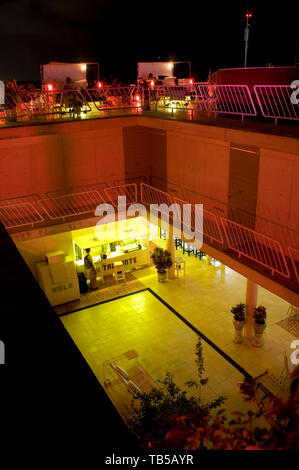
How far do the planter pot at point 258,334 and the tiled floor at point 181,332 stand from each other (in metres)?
0.13

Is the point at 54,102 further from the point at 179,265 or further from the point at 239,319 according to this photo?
the point at 239,319

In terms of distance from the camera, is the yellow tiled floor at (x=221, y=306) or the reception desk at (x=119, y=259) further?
the reception desk at (x=119, y=259)

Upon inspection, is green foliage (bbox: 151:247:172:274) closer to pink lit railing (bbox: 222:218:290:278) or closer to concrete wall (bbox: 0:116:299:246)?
concrete wall (bbox: 0:116:299:246)

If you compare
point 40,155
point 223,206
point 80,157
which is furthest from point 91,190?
point 223,206

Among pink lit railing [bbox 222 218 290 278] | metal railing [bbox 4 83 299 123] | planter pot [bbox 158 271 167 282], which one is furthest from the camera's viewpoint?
planter pot [bbox 158 271 167 282]

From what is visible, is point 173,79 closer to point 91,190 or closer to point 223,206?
point 91,190

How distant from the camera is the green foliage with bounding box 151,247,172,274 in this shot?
1208 cm

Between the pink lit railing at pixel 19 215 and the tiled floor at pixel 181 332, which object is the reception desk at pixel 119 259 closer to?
the tiled floor at pixel 181 332

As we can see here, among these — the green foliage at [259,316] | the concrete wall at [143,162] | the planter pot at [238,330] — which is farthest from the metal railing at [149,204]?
the planter pot at [238,330]

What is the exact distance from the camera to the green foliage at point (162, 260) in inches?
476

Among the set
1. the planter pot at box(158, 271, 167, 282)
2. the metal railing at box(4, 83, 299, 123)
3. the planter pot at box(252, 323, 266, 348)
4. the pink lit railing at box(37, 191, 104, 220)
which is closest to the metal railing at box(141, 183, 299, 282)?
the planter pot at box(252, 323, 266, 348)

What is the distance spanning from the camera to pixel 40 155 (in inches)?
417

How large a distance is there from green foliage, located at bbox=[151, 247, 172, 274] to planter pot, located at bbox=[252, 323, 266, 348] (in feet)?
12.4

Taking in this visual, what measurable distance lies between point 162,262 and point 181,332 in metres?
2.70
